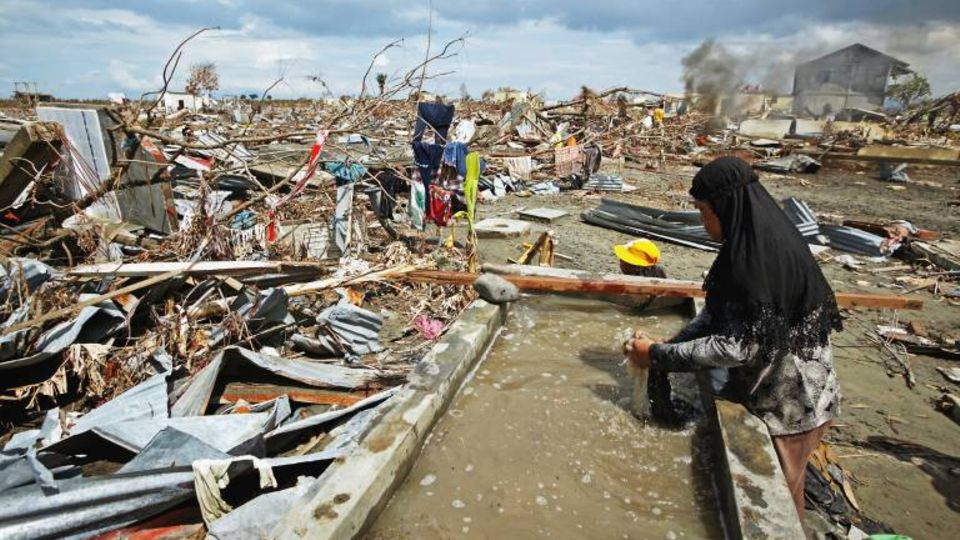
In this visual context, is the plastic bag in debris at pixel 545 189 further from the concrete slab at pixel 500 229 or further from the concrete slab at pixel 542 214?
the concrete slab at pixel 500 229

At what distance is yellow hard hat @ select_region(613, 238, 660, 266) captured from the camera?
501 centimetres

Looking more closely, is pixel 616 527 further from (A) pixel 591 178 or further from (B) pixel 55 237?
(A) pixel 591 178

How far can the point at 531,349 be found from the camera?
3.89m

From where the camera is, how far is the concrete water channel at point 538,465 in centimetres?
215

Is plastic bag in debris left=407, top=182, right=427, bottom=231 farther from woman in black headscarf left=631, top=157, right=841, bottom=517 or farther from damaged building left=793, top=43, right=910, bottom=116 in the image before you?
damaged building left=793, top=43, right=910, bottom=116

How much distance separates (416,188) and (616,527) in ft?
19.6

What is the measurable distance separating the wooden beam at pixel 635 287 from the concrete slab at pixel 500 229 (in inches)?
164

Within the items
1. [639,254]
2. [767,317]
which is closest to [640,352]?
[767,317]

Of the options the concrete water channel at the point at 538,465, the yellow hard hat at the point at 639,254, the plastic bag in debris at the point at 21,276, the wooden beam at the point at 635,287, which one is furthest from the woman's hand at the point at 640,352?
the plastic bag in debris at the point at 21,276

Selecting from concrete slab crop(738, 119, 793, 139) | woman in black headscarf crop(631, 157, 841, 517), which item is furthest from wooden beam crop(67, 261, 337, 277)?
concrete slab crop(738, 119, 793, 139)

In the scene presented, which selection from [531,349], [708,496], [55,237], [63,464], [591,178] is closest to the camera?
[708,496]

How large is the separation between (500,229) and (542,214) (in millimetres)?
1790

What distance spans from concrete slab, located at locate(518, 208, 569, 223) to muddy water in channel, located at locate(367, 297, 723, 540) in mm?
6787

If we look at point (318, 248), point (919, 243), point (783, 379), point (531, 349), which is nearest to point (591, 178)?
point (919, 243)
